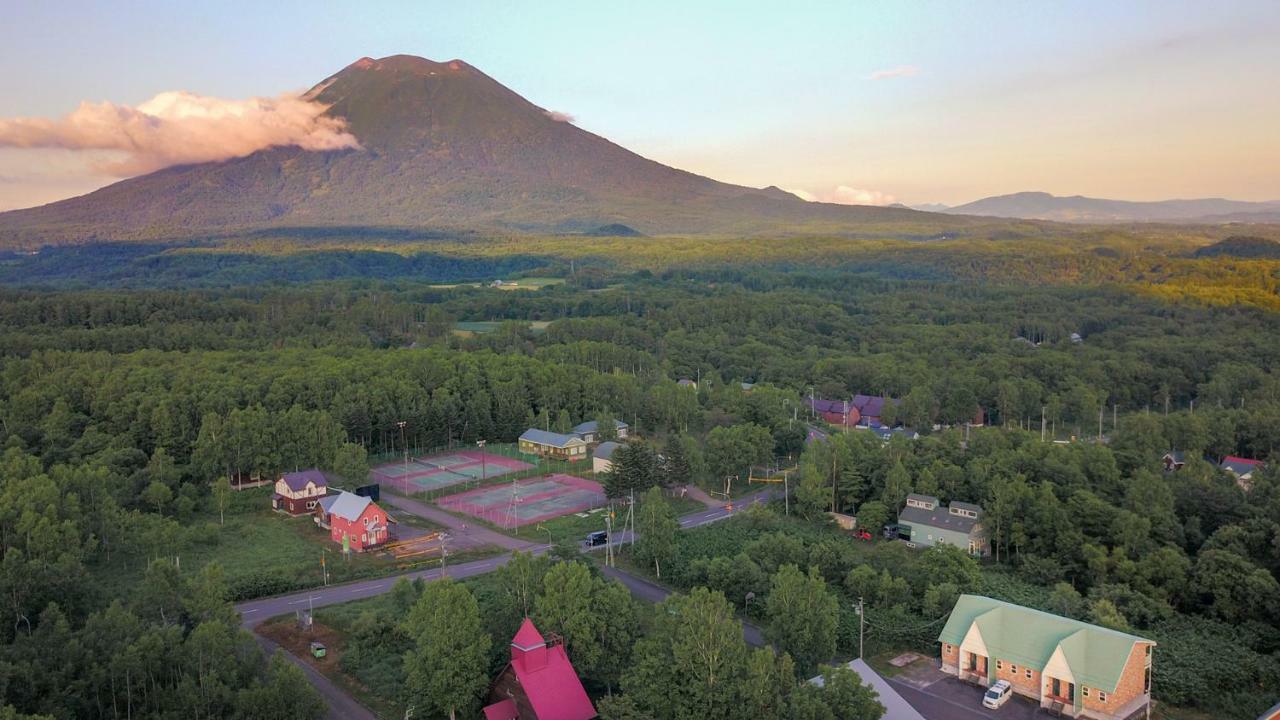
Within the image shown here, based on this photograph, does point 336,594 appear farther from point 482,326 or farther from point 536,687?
point 482,326

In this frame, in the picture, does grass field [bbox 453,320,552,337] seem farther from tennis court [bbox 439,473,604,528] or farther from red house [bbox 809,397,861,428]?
tennis court [bbox 439,473,604,528]

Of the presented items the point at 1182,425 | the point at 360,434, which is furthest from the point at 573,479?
the point at 1182,425

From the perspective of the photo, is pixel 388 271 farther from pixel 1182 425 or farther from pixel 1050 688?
pixel 1050 688

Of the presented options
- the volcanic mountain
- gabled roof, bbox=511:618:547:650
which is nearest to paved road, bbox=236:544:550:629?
gabled roof, bbox=511:618:547:650

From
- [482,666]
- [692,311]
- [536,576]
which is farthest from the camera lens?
[692,311]

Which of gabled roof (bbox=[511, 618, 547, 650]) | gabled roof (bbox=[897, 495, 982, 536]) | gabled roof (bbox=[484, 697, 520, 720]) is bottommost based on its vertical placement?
gabled roof (bbox=[897, 495, 982, 536])
